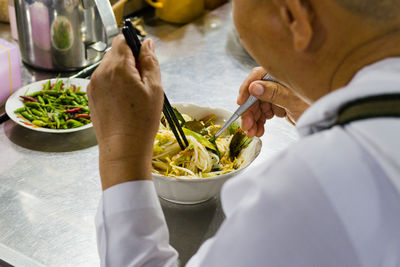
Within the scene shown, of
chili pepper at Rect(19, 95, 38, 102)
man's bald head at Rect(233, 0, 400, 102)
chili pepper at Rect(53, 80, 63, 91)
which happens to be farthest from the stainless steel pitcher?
man's bald head at Rect(233, 0, 400, 102)

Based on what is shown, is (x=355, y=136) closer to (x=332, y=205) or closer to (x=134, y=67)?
(x=332, y=205)

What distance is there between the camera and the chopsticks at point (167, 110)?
3.41 feet

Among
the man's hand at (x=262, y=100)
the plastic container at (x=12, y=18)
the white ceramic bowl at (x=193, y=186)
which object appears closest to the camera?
the white ceramic bowl at (x=193, y=186)

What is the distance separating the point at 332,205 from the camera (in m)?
0.62

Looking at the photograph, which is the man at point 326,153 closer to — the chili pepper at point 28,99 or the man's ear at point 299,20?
the man's ear at point 299,20

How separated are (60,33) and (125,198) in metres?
1.15

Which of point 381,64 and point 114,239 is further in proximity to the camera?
point 114,239

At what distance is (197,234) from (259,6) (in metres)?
0.68

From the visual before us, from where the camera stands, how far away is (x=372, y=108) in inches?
24.2

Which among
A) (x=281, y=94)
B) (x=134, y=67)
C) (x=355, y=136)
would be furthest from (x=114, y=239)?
(x=281, y=94)

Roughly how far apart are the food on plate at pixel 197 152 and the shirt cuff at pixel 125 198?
27cm

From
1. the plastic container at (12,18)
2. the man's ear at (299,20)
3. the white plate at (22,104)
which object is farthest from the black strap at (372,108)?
the plastic container at (12,18)

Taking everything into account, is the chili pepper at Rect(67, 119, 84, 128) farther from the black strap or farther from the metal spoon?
the black strap

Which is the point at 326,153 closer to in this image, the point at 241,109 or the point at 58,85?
the point at 241,109
